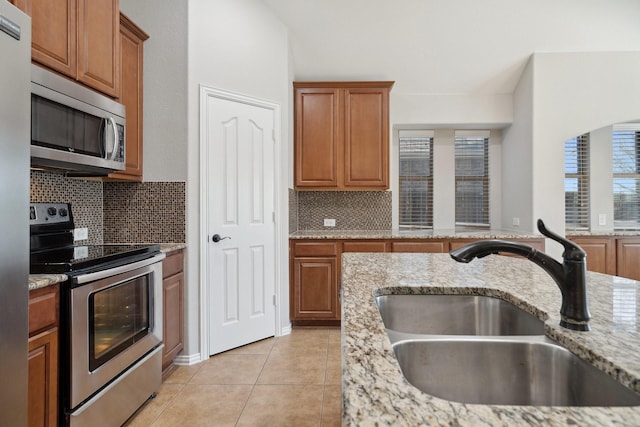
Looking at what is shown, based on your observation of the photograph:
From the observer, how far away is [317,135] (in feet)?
12.7

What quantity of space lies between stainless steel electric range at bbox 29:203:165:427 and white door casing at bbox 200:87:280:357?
2.04ft

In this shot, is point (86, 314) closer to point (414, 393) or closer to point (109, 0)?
point (414, 393)

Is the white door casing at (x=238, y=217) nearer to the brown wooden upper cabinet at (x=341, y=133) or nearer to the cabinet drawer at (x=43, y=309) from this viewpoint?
the brown wooden upper cabinet at (x=341, y=133)

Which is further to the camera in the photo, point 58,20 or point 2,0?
point 58,20

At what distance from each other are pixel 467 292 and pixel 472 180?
12.0 feet

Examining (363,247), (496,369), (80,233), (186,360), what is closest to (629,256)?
(363,247)

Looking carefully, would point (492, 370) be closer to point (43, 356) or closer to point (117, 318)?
point (43, 356)

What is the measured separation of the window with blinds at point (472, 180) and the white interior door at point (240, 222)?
Result: 8.36ft

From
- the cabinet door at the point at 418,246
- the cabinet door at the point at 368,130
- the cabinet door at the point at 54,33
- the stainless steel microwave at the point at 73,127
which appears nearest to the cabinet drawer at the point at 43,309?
the stainless steel microwave at the point at 73,127

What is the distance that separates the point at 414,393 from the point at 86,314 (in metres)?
1.66

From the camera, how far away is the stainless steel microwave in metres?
1.67

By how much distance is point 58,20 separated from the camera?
1789 mm

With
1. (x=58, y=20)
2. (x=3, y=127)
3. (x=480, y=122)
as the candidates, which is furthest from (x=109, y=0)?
(x=480, y=122)

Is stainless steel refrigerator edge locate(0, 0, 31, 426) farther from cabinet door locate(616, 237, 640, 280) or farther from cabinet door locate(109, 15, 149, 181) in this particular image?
cabinet door locate(616, 237, 640, 280)
